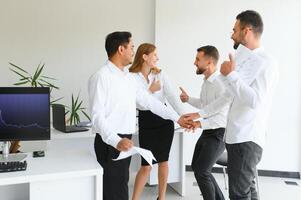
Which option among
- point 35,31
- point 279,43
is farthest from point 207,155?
point 35,31

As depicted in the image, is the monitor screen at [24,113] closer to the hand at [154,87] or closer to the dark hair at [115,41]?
the dark hair at [115,41]

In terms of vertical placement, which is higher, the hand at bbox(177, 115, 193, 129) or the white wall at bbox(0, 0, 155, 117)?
the white wall at bbox(0, 0, 155, 117)

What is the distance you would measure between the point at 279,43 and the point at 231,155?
2.53 meters

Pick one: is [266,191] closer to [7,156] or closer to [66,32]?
[7,156]

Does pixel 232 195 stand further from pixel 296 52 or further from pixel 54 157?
pixel 296 52

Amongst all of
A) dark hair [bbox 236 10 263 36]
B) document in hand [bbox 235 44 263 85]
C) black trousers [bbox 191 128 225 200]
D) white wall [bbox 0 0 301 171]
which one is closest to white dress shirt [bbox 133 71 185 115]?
black trousers [bbox 191 128 225 200]

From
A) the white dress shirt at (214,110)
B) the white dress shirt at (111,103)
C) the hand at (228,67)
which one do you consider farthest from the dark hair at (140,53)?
the hand at (228,67)

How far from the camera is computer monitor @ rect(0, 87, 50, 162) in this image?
6.27 ft

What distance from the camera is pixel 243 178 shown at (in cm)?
209

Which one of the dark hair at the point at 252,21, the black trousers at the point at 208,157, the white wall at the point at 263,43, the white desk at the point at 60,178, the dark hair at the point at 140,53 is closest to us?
the white desk at the point at 60,178

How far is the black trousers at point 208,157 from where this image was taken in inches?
106

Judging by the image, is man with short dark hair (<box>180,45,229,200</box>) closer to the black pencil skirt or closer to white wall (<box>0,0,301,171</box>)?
the black pencil skirt

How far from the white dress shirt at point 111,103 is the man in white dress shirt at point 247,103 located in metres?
0.67

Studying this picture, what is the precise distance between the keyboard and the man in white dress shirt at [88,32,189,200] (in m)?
0.49
